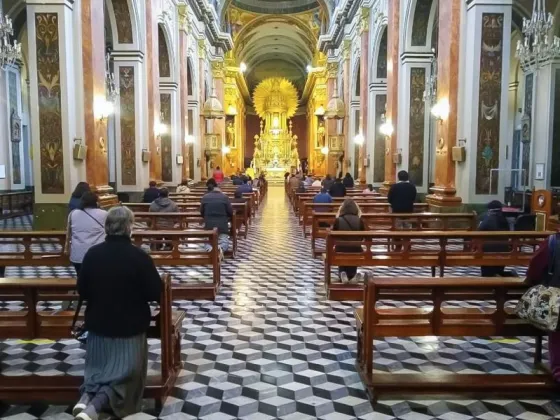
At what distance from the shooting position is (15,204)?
16.8 m

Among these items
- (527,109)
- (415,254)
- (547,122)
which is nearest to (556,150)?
(547,122)

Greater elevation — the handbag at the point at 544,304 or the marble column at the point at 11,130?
the marble column at the point at 11,130

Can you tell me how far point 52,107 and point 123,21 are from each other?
4773mm

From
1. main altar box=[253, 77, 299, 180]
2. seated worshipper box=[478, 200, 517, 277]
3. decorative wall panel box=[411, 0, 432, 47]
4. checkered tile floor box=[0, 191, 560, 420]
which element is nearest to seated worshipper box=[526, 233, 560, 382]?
checkered tile floor box=[0, 191, 560, 420]

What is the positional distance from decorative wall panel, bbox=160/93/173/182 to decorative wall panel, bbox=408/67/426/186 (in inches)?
298

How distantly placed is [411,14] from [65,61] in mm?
8488

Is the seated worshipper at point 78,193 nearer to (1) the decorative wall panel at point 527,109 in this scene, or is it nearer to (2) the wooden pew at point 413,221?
(2) the wooden pew at point 413,221

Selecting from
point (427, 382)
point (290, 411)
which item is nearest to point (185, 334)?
point (290, 411)

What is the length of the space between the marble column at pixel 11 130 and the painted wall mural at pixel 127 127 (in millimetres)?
5744

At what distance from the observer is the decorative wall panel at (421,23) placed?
13477mm

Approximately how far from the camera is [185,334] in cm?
545

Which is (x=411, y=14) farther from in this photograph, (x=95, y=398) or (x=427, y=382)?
(x=95, y=398)

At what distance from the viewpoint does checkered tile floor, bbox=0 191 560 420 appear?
Answer: 3.78 m

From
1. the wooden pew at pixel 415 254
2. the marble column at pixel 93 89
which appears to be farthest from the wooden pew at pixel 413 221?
the marble column at pixel 93 89
